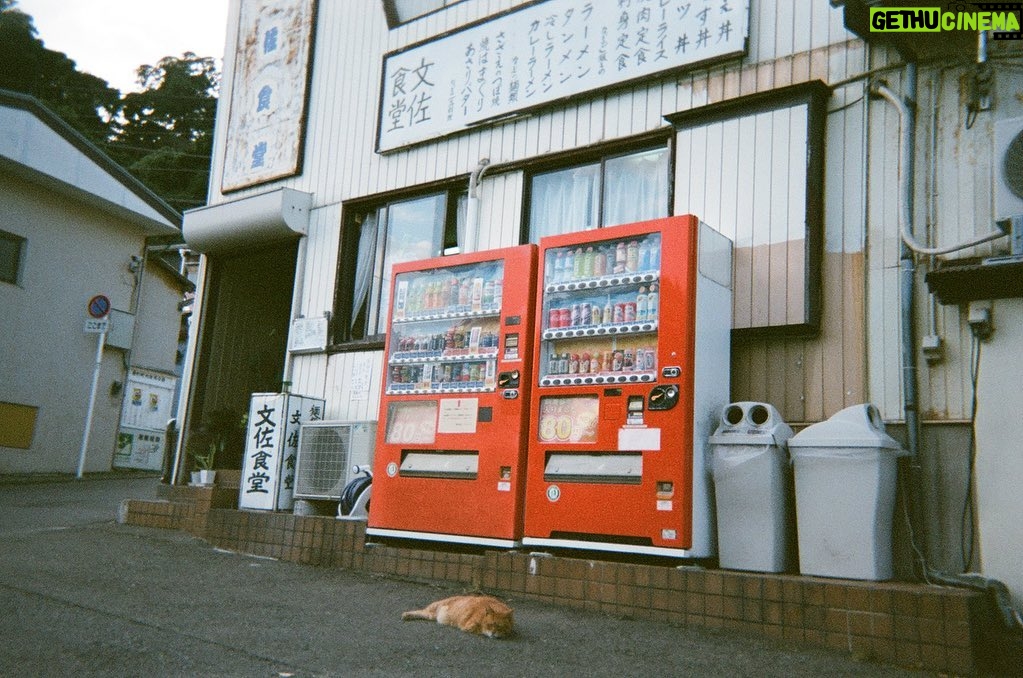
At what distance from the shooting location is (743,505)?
4.82 meters

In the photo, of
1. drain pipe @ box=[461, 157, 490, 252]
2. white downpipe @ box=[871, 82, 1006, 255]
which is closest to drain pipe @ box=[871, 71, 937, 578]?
white downpipe @ box=[871, 82, 1006, 255]

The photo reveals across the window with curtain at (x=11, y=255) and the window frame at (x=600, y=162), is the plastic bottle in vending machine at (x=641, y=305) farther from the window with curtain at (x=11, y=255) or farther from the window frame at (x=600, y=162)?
the window with curtain at (x=11, y=255)

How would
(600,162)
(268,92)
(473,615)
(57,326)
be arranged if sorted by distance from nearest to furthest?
(473,615) < (600,162) < (268,92) < (57,326)

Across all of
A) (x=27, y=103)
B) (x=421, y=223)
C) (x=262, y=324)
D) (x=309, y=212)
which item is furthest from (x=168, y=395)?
(x=421, y=223)

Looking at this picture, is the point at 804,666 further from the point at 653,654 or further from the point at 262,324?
the point at 262,324

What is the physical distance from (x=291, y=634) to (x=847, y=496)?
313cm

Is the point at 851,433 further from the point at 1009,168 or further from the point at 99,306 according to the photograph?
the point at 99,306

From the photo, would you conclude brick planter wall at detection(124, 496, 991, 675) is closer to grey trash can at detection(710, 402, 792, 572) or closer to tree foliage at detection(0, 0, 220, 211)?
grey trash can at detection(710, 402, 792, 572)

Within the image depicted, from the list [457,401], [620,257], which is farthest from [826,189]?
[457,401]

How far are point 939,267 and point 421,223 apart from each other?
501 cm

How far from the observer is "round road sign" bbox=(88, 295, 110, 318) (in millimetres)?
14750

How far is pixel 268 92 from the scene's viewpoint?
10102 millimetres

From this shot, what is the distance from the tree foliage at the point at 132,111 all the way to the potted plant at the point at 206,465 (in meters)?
17.8

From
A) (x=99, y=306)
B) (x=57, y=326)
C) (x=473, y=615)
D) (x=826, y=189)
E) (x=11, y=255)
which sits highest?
(x=11, y=255)
